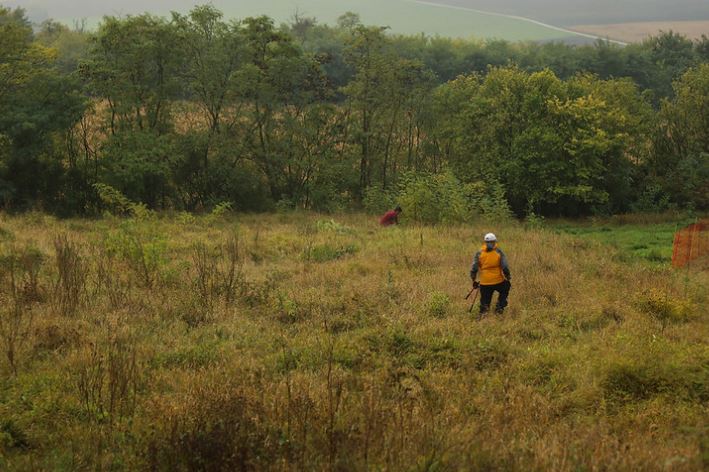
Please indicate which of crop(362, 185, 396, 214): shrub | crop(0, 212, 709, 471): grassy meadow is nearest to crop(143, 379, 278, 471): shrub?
crop(0, 212, 709, 471): grassy meadow

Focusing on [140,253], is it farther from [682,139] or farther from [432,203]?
[682,139]

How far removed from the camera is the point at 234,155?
30.8 m

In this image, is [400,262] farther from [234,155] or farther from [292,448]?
[234,155]

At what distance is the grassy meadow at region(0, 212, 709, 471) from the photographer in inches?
182

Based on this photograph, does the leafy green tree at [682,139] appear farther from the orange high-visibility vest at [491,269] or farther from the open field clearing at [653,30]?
the open field clearing at [653,30]

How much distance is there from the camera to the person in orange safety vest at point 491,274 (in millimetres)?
9883

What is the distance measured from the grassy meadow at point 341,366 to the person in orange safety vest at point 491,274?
35cm

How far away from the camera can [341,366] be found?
7223 millimetres

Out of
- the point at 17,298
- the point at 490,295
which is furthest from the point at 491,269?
the point at 17,298

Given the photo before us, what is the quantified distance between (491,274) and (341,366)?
380 centimetres

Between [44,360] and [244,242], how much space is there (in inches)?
365

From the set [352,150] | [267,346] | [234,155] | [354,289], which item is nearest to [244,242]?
[354,289]

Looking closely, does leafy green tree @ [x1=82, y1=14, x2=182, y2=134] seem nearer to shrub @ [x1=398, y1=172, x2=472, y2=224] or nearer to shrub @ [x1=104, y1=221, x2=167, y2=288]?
shrub @ [x1=398, y1=172, x2=472, y2=224]

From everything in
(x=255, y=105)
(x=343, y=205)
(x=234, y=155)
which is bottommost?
(x=343, y=205)
